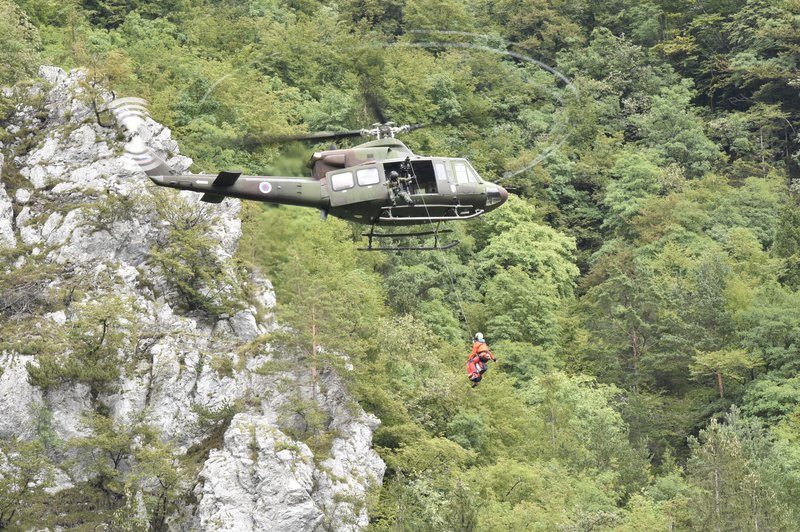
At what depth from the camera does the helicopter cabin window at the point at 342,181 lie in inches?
1196

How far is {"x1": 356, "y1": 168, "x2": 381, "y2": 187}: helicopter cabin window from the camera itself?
3028cm

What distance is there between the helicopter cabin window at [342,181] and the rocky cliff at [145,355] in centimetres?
1320

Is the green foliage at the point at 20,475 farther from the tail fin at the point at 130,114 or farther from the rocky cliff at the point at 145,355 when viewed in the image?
the tail fin at the point at 130,114

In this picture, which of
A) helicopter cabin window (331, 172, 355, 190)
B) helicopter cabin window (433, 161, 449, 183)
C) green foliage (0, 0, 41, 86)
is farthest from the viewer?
green foliage (0, 0, 41, 86)

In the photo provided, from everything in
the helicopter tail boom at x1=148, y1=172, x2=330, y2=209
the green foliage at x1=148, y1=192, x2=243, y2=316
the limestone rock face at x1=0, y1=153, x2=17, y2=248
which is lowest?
the green foliage at x1=148, y1=192, x2=243, y2=316

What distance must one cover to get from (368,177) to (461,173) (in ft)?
7.31

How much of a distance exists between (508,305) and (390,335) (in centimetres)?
1069

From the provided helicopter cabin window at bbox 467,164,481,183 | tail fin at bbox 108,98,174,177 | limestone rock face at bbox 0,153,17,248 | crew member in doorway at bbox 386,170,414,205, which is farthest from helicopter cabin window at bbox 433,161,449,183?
limestone rock face at bbox 0,153,17,248

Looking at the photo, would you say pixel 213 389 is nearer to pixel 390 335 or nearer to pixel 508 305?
pixel 390 335

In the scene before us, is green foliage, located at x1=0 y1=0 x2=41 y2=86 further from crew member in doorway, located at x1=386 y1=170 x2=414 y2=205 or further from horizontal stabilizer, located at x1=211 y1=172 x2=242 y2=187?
crew member in doorway, located at x1=386 y1=170 x2=414 y2=205

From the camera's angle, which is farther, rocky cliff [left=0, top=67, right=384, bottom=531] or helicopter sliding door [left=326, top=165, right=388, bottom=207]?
rocky cliff [left=0, top=67, right=384, bottom=531]

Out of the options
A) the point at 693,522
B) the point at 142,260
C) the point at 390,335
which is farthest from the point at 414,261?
the point at 693,522

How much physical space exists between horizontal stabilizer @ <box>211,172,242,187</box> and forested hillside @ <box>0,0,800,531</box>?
131cm

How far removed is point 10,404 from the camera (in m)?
41.7
